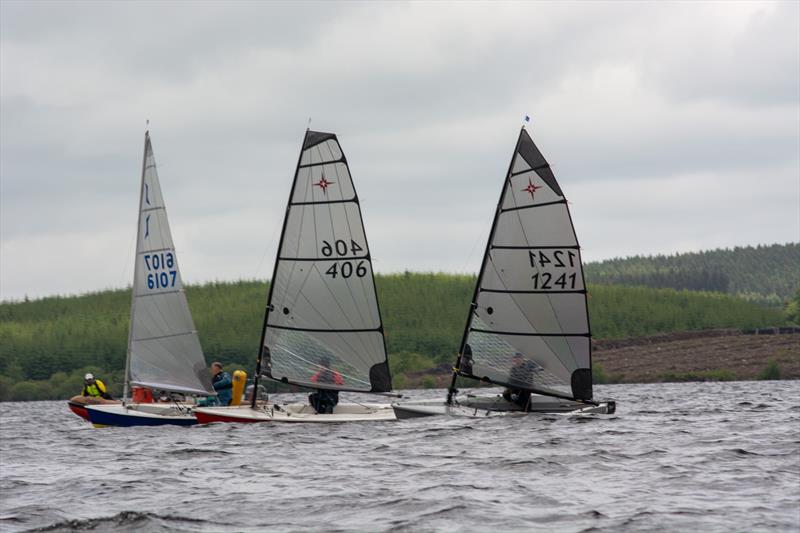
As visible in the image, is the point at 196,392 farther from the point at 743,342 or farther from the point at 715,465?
the point at 743,342

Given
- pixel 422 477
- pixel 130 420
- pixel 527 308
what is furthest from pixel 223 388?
pixel 422 477

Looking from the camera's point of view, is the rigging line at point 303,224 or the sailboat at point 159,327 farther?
the sailboat at point 159,327

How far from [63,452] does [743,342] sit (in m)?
118

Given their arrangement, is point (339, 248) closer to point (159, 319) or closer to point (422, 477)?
point (159, 319)

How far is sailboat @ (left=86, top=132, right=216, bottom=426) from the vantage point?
45.3 meters

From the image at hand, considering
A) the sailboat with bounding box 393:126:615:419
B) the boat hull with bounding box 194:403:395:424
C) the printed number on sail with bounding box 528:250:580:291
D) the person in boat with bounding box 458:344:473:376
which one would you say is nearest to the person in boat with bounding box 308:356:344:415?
the boat hull with bounding box 194:403:395:424

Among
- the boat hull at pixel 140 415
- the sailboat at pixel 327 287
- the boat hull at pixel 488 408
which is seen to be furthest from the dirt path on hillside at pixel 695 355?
the boat hull at pixel 140 415

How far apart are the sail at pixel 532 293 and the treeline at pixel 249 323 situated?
294ft

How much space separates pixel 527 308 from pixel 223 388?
10.3 metres

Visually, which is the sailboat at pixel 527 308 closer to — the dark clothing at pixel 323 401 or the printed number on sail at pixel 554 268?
the printed number on sail at pixel 554 268

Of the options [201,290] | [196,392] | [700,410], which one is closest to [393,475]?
[196,392]

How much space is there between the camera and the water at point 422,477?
70.8 feet

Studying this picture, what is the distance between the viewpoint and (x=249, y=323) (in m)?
173

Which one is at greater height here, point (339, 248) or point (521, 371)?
point (339, 248)
